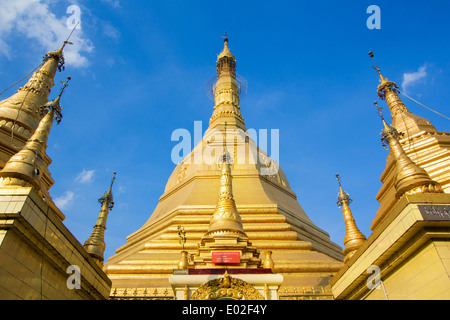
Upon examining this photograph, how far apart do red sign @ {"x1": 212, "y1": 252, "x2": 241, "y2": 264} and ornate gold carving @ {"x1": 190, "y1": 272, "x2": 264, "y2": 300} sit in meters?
3.05

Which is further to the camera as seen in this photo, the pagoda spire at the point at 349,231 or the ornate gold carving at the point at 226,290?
the pagoda spire at the point at 349,231

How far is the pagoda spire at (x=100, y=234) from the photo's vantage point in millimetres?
15309

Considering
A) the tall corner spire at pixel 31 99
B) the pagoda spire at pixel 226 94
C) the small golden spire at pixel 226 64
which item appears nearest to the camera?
the tall corner spire at pixel 31 99

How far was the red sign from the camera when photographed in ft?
38.4

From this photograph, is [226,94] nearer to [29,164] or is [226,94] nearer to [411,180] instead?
[411,180]

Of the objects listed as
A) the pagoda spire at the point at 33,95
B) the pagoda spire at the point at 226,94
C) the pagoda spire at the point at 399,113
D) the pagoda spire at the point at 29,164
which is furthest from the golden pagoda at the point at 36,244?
the pagoda spire at the point at 226,94

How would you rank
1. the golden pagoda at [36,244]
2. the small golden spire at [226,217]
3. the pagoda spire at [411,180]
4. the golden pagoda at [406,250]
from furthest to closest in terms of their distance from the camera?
the small golden spire at [226,217] → the pagoda spire at [411,180] → the golden pagoda at [406,250] → the golden pagoda at [36,244]

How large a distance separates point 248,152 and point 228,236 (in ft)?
44.4

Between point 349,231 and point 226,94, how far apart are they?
2057 centimetres

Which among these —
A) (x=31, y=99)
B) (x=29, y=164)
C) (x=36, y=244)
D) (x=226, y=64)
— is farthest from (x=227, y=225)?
(x=226, y=64)

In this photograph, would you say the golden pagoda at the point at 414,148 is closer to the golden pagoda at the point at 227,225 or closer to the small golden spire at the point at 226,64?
the golden pagoda at the point at 227,225

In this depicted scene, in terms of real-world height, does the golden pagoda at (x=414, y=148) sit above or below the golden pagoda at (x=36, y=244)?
above

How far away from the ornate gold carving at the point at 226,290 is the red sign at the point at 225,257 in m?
3.05

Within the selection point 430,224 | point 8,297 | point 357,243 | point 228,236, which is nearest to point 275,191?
point 357,243
